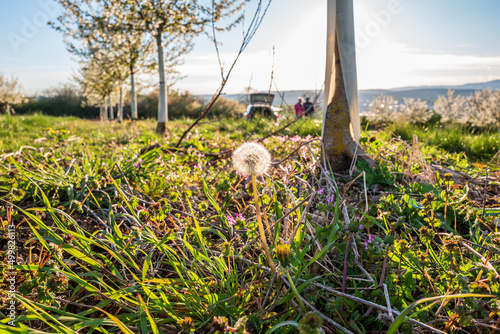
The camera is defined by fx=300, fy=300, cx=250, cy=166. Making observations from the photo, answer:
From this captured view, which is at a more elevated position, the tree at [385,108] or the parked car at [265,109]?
the tree at [385,108]

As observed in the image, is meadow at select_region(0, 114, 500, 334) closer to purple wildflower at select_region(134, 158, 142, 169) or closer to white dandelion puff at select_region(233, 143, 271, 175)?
purple wildflower at select_region(134, 158, 142, 169)

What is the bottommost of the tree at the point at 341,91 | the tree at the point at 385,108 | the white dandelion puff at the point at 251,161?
the white dandelion puff at the point at 251,161

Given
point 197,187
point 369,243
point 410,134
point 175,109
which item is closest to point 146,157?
point 197,187

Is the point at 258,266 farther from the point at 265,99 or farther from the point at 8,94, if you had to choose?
the point at 8,94

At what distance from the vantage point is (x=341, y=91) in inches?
116

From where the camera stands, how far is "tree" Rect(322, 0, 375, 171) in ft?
9.39

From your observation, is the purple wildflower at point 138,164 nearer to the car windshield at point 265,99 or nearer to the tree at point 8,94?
the car windshield at point 265,99

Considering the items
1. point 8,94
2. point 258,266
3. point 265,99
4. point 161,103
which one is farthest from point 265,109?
point 8,94

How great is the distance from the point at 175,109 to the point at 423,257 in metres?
29.2

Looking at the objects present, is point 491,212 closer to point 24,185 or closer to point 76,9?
point 24,185

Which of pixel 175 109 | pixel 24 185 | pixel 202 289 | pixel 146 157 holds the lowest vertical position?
pixel 202 289

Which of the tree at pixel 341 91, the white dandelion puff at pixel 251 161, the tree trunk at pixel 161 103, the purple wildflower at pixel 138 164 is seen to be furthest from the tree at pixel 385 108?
the white dandelion puff at pixel 251 161

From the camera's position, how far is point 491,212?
1.95 meters

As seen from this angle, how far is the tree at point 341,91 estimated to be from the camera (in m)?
2.86
